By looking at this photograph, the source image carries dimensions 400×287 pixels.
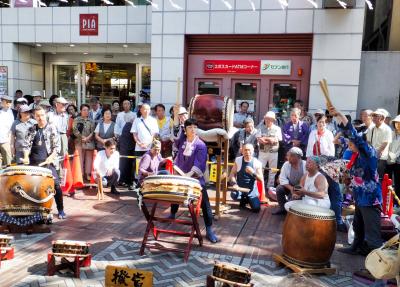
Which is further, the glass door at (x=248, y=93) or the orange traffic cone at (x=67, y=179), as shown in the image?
the glass door at (x=248, y=93)

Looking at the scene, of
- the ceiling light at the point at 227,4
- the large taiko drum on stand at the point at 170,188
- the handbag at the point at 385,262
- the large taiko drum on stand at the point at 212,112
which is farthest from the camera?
the ceiling light at the point at 227,4

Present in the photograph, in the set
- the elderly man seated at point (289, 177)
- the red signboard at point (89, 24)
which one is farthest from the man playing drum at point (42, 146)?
the red signboard at point (89, 24)

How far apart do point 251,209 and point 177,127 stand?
207 cm

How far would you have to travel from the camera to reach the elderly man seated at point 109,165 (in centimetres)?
779

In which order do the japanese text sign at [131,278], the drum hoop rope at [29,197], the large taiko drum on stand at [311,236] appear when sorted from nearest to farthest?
1. the japanese text sign at [131,278]
2. the large taiko drum on stand at [311,236]
3. the drum hoop rope at [29,197]

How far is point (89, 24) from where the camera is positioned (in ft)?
39.3

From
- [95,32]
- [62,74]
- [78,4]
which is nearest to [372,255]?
[95,32]

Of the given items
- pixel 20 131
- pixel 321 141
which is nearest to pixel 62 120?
pixel 20 131

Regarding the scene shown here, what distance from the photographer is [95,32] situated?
12.0 m

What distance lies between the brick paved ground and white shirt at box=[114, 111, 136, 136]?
84.4 inches

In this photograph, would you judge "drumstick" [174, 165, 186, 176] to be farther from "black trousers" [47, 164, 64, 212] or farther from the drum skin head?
"black trousers" [47, 164, 64, 212]

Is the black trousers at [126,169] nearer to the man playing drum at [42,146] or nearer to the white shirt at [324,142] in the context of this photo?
the man playing drum at [42,146]

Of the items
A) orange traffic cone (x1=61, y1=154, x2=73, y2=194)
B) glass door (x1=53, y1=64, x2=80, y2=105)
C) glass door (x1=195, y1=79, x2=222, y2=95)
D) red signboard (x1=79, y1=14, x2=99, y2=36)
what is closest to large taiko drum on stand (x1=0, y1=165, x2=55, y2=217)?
orange traffic cone (x1=61, y1=154, x2=73, y2=194)

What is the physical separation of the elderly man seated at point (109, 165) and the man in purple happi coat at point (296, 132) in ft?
11.8
